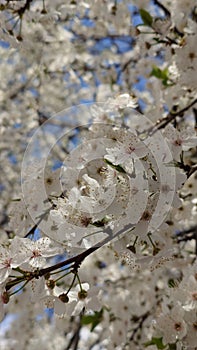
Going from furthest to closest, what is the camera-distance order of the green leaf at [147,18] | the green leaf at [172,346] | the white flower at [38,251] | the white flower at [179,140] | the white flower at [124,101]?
the white flower at [124,101] < the green leaf at [147,18] < the green leaf at [172,346] < the white flower at [179,140] < the white flower at [38,251]

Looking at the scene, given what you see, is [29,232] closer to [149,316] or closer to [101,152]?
[101,152]

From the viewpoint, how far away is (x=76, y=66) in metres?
4.97

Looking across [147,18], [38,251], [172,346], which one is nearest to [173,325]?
[172,346]

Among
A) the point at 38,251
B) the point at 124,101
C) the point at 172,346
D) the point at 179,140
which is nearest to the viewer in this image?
the point at 38,251

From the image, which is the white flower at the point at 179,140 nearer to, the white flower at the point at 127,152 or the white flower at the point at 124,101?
the white flower at the point at 127,152

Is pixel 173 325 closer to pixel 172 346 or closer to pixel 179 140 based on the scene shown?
pixel 172 346

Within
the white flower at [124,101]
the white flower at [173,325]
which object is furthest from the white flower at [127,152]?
the white flower at [124,101]

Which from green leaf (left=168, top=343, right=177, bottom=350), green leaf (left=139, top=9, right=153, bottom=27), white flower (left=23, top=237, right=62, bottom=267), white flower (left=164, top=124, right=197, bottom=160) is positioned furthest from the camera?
green leaf (left=139, top=9, right=153, bottom=27)

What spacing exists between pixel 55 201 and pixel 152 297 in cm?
262

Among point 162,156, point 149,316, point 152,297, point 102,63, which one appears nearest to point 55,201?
point 162,156

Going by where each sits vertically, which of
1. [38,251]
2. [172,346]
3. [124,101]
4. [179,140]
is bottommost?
[172,346]

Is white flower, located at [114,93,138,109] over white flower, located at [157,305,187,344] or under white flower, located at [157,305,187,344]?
over

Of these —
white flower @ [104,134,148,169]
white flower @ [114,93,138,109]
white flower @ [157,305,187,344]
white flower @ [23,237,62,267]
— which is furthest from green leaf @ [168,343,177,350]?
white flower @ [114,93,138,109]

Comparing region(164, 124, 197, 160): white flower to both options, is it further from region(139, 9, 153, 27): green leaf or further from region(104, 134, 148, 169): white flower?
region(139, 9, 153, 27): green leaf
